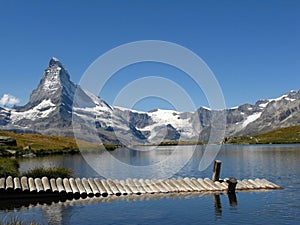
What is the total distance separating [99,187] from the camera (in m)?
50.1

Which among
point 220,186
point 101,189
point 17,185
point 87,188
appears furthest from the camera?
point 220,186

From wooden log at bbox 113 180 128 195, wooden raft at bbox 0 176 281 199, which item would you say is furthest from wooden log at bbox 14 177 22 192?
wooden log at bbox 113 180 128 195

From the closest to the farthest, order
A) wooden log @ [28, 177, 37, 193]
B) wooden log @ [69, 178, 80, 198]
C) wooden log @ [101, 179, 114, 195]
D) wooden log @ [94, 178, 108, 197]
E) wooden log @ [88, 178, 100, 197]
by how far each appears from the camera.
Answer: wooden log @ [28, 177, 37, 193]
wooden log @ [69, 178, 80, 198]
wooden log @ [88, 178, 100, 197]
wooden log @ [94, 178, 108, 197]
wooden log @ [101, 179, 114, 195]

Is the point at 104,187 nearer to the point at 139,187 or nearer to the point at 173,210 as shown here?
the point at 139,187

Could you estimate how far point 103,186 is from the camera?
50688 mm

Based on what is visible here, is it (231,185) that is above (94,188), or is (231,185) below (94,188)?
below

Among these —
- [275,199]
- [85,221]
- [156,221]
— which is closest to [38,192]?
[85,221]

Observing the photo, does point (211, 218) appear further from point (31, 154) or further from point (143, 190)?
point (31, 154)

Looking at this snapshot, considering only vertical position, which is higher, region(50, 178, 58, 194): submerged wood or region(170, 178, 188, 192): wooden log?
region(50, 178, 58, 194): submerged wood

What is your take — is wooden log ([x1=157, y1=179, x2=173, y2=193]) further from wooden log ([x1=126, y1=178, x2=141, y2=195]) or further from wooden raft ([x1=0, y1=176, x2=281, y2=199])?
wooden log ([x1=126, y1=178, x2=141, y2=195])

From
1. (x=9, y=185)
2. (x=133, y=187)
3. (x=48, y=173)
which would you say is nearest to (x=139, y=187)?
(x=133, y=187)

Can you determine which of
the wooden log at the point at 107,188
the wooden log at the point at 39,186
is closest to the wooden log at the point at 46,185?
the wooden log at the point at 39,186

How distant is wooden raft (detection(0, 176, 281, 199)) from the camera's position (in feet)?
154

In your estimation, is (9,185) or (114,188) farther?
(114,188)
